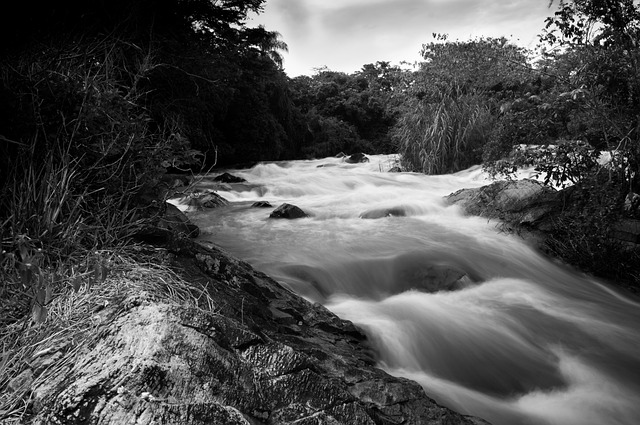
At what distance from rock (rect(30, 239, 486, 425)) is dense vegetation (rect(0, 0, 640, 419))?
39cm

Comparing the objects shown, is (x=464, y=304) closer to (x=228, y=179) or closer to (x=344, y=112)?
(x=228, y=179)

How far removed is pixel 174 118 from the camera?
25.2 feet

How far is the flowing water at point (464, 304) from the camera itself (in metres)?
3.61

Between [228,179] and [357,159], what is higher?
[357,159]

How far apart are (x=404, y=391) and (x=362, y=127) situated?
2696 centimetres

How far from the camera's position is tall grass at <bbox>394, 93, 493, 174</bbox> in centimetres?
1251

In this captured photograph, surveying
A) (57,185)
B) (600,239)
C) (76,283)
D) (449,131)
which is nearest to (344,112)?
(449,131)

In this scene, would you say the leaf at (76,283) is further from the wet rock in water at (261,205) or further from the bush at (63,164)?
the wet rock in water at (261,205)

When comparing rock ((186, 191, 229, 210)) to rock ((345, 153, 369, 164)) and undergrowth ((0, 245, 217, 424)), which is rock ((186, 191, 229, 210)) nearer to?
undergrowth ((0, 245, 217, 424))

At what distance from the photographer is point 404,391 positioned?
225 cm

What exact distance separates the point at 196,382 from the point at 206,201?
848 cm

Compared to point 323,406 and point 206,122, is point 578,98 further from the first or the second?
point 206,122

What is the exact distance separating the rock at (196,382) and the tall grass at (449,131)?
10975 millimetres

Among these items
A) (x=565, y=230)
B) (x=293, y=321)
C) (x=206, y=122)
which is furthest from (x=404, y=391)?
(x=206, y=122)
